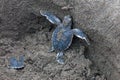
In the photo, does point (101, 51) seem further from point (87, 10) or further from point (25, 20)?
point (25, 20)

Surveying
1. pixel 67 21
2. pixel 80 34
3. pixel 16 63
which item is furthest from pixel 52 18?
pixel 16 63

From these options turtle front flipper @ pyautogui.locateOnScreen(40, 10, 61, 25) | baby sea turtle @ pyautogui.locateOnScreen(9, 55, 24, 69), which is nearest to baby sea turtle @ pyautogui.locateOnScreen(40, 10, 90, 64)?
turtle front flipper @ pyautogui.locateOnScreen(40, 10, 61, 25)

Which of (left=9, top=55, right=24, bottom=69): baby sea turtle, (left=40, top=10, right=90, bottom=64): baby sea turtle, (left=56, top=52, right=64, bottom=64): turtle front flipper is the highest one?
(left=40, top=10, right=90, bottom=64): baby sea turtle

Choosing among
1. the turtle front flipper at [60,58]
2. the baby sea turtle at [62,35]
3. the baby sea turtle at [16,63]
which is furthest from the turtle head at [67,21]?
the baby sea turtle at [16,63]

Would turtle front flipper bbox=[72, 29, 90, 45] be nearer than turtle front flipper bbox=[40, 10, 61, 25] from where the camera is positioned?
Yes

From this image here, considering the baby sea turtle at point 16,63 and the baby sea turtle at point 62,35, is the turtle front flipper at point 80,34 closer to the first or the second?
the baby sea turtle at point 62,35

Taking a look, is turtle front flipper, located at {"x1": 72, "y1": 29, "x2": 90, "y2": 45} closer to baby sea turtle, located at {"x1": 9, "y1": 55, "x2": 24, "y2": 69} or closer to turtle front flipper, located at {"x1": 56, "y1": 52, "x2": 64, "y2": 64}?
turtle front flipper, located at {"x1": 56, "y1": 52, "x2": 64, "y2": 64}

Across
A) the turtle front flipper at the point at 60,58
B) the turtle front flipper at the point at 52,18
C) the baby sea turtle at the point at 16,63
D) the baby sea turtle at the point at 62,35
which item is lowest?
the baby sea turtle at the point at 16,63

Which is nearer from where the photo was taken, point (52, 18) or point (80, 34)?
point (80, 34)

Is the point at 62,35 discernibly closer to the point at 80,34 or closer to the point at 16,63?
the point at 80,34

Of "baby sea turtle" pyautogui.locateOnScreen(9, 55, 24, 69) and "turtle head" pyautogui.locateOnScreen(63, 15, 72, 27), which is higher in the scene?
"turtle head" pyautogui.locateOnScreen(63, 15, 72, 27)

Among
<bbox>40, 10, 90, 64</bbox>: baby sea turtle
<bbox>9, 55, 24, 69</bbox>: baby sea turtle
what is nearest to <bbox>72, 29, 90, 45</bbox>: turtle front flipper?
<bbox>40, 10, 90, 64</bbox>: baby sea turtle

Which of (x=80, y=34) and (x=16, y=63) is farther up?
(x=80, y=34)
